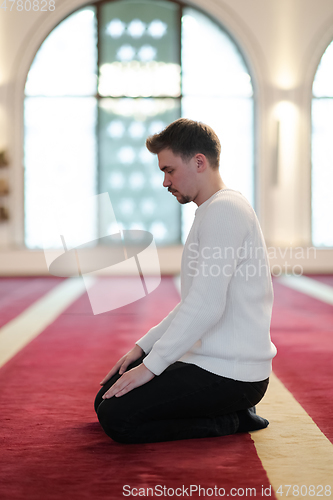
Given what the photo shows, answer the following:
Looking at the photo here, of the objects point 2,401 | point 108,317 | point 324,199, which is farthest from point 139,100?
point 2,401

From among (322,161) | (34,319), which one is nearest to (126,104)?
(322,161)

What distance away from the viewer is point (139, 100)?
8.88 metres

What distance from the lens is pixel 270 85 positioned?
28.3 ft

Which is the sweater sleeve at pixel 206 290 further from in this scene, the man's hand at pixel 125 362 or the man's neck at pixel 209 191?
the man's hand at pixel 125 362

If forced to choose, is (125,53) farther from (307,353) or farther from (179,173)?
(179,173)

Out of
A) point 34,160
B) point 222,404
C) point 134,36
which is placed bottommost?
point 222,404

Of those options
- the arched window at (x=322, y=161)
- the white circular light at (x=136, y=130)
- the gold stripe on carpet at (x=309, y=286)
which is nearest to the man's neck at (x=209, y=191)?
the gold stripe on carpet at (x=309, y=286)

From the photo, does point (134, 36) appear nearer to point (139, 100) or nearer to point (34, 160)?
point (139, 100)

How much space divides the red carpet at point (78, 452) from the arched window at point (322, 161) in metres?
6.73

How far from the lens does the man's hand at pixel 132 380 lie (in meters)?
1.77

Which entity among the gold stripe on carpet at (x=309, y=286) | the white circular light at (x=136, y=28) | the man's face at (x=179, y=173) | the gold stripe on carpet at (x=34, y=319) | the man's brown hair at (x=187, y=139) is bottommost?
the gold stripe on carpet at (x=309, y=286)

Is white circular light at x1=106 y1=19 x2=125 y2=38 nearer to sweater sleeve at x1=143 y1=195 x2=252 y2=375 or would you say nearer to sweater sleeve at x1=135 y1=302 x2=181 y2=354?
sweater sleeve at x1=135 y1=302 x2=181 y2=354

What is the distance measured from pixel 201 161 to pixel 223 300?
460mm

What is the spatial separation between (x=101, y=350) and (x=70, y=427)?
1339 millimetres
